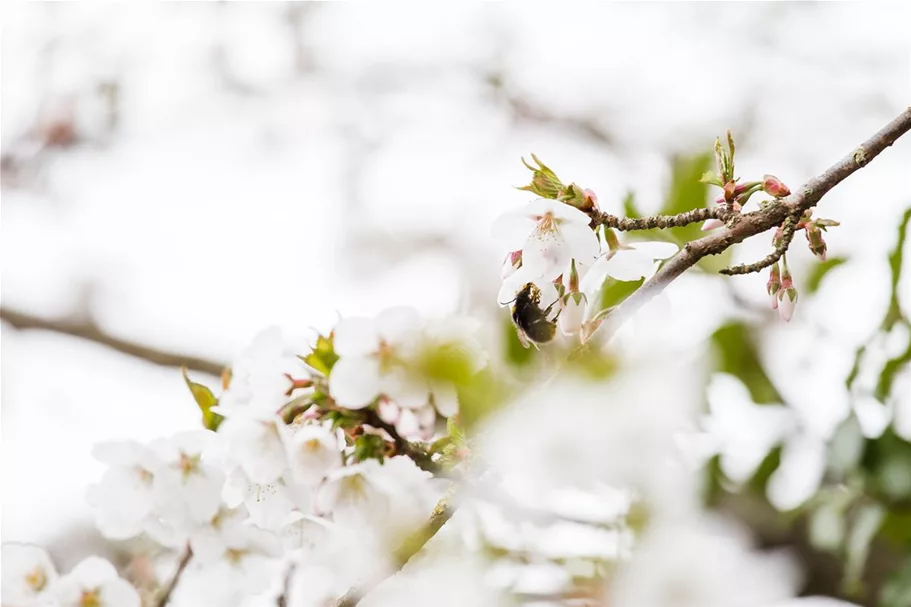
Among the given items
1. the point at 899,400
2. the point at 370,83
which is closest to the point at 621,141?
the point at 370,83

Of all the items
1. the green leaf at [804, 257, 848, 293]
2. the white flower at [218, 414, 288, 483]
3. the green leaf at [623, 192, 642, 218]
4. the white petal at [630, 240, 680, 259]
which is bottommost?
the white flower at [218, 414, 288, 483]

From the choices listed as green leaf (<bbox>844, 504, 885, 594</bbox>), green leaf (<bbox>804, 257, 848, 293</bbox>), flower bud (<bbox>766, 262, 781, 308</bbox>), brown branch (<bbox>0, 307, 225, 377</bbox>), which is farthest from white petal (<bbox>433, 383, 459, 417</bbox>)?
brown branch (<bbox>0, 307, 225, 377</bbox>)

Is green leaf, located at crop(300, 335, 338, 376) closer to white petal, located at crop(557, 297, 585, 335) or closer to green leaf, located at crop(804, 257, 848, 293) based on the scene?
white petal, located at crop(557, 297, 585, 335)

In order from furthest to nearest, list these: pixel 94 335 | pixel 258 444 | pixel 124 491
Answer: pixel 94 335 → pixel 124 491 → pixel 258 444

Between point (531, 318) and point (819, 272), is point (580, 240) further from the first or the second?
point (819, 272)

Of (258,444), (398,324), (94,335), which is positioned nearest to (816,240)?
(398,324)

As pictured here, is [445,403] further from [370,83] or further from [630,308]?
[370,83]

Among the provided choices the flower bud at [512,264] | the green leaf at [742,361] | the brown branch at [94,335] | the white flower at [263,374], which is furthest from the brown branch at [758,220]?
the brown branch at [94,335]
